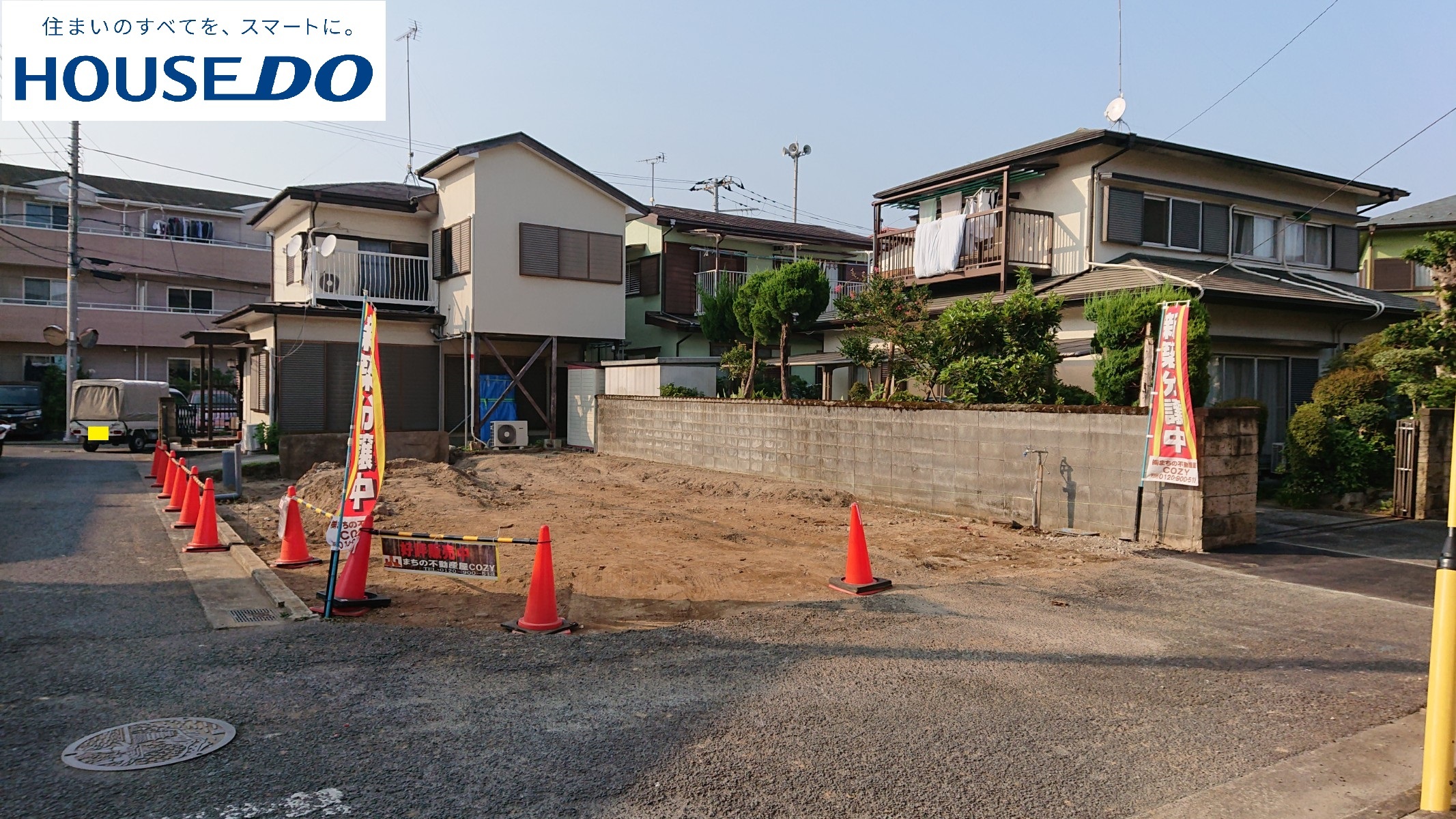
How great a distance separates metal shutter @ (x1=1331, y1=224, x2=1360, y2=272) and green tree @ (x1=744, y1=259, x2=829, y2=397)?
1207 cm

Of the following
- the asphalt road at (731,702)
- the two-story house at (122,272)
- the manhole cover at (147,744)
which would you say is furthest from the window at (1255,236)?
the two-story house at (122,272)

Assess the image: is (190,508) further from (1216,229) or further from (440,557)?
(1216,229)

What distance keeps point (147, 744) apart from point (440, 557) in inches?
100

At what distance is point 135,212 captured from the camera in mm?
36531

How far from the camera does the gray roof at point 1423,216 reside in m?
23.8

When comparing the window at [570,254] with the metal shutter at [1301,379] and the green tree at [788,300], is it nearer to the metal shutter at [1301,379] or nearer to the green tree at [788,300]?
the green tree at [788,300]

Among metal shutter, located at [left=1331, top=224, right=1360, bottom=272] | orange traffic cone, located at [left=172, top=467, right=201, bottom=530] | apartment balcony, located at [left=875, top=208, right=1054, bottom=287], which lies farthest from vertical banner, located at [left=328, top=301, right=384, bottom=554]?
metal shutter, located at [left=1331, top=224, right=1360, bottom=272]

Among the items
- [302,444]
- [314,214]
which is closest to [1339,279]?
[302,444]

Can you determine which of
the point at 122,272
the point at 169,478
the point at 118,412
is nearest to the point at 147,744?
the point at 169,478

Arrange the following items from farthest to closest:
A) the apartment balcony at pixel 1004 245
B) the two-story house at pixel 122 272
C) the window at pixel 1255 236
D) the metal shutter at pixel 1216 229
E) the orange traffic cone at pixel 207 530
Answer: the two-story house at pixel 122 272 → the window at pixel 1255 236 → the metal shutter at pixel 1216 229 → the apartment balcony at pixel 1004 245 → the orange traffic cone at pixel 207 530

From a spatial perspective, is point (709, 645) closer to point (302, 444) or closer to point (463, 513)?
point (463, 513)

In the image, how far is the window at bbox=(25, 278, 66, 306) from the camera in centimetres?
3416

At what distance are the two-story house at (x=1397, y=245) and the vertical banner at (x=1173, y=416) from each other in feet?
61.7

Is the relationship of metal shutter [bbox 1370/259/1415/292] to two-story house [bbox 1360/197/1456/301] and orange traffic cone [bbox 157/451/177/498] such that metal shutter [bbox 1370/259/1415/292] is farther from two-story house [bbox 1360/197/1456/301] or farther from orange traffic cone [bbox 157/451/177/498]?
orange traffic cone [bbox 157/451/177/498]
